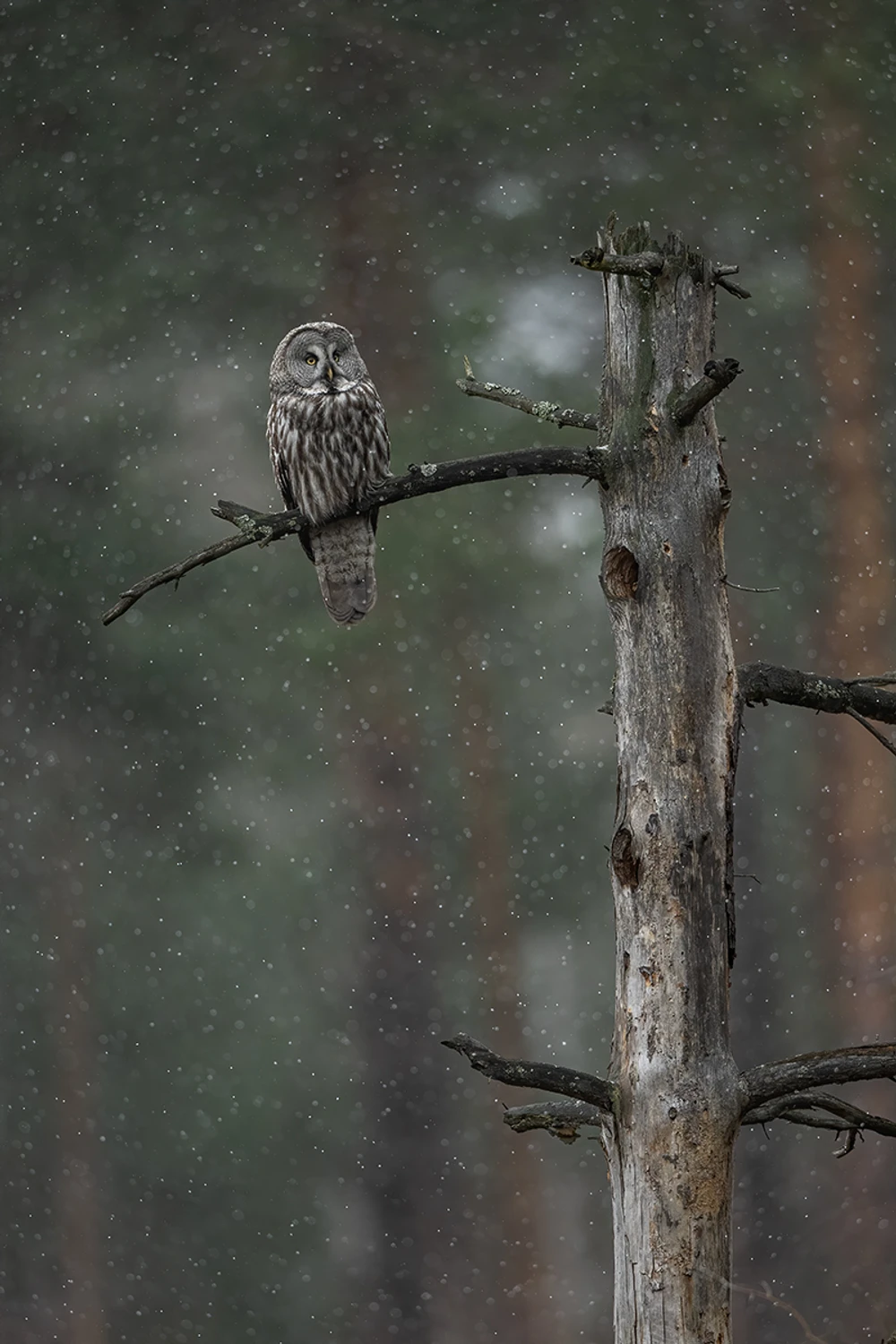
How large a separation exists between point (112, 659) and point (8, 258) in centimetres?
143

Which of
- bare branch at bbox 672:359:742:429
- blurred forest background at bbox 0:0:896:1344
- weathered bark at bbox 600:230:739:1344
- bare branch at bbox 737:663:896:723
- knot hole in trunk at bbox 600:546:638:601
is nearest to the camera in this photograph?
bare branch at bbox 672:359:742:429

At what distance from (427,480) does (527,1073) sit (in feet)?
3.31

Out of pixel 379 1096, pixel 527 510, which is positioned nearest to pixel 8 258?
pixel 527 510

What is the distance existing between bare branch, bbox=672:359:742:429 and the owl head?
1166mm

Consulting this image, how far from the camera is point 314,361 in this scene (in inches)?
128

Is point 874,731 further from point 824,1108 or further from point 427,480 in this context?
point 427,480

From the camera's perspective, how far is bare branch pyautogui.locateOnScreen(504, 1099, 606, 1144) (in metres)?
2.19

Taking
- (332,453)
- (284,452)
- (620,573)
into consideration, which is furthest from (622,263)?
(284,452)

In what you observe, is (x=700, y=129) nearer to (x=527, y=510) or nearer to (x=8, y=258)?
(x=527, y=510)

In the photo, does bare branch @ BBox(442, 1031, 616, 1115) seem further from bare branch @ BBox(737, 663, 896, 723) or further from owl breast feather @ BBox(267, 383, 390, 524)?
owl breast feather @ BBox(267, 383, 390, 524)

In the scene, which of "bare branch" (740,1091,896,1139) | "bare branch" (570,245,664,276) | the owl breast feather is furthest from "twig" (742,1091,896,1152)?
the owl breast feather

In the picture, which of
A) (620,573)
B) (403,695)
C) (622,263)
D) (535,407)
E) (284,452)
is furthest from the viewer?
(403,695)

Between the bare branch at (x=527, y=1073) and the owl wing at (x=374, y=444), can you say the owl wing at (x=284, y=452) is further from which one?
the bare branch at (x=527, y=1073)

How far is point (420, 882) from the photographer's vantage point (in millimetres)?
3945
